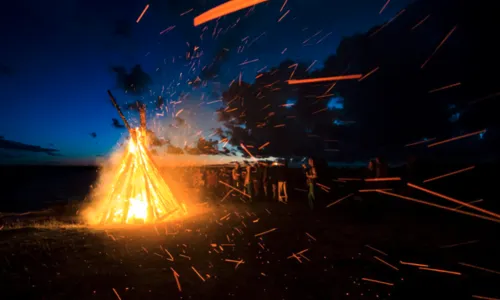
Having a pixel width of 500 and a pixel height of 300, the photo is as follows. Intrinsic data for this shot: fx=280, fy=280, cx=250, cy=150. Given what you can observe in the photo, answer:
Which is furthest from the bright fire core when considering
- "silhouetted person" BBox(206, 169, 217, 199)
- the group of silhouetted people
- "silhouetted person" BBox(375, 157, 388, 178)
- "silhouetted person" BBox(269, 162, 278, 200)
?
"silhouetted person" BBox(375, 157, 388, 178)

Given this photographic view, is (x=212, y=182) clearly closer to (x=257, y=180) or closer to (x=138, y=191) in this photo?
(x=257, y=180)

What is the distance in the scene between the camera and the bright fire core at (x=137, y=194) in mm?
10633

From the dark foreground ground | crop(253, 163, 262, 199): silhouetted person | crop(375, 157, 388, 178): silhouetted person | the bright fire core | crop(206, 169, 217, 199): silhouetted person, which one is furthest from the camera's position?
crop(206, 169, 217, 199): silhouetted person

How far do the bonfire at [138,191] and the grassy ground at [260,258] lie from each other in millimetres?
1360

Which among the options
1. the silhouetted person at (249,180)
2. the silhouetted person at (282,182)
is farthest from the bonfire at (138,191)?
the silhouetted person at (282,182)

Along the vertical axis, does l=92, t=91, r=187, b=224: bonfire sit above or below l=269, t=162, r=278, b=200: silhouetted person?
above

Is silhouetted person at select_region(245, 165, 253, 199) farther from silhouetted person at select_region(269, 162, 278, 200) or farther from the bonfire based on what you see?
the bonfire

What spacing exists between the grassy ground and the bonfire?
→ 1.36 m

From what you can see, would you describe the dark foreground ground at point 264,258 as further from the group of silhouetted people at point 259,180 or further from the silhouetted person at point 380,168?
the group of silhouetted people at point 259,180

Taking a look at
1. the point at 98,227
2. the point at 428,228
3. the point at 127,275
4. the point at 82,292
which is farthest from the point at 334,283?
the point at 98,227

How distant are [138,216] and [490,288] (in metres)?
10.4

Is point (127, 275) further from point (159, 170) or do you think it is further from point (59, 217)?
point (59, 217)

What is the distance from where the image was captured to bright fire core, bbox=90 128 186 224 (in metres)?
10.6

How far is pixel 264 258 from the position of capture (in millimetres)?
5973
